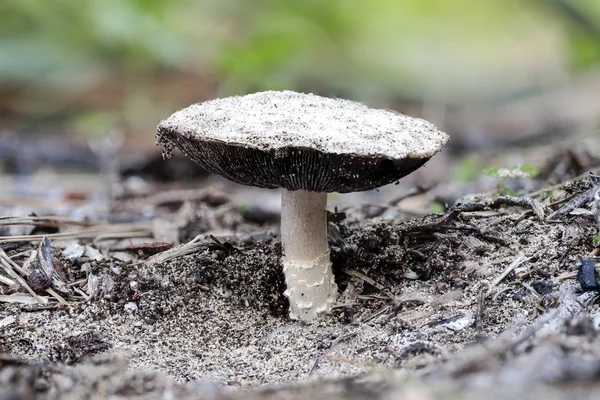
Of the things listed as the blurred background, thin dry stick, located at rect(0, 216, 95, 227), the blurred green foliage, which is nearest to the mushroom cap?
thin dry stick, located at rect(0, 216, 95, 227)

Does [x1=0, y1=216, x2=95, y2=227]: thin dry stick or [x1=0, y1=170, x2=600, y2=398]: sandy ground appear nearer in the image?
[x1=0, y1=170, x2=600, y2=398]: sandy ground

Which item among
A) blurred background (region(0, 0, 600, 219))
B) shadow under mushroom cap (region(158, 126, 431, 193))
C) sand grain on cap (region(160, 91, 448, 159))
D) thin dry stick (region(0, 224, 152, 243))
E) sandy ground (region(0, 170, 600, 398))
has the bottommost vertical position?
sandy ground (region(0, 170, 600, 398))

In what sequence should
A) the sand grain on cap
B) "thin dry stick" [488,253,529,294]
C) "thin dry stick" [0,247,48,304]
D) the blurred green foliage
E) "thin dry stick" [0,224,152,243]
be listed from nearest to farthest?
the sand grain on cap
"thin dry stick" [488,253,529,294]
"thin dry stick" [0,247,48,304]
"thin dry stick" [0,224,152,243]
the blurred green foliage

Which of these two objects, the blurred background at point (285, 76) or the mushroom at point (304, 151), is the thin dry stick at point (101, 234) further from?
the blurred background at point (285, 76)

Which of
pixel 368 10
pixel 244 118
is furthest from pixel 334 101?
pixel 368 10

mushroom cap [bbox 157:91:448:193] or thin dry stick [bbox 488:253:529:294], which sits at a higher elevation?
mushroom cap [bbox 157:91:448:193]

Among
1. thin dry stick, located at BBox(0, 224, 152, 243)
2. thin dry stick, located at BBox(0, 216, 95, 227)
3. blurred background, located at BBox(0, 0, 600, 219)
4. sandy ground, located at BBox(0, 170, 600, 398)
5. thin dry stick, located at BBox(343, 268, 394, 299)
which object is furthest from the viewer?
blurred background, located at BBox(0, 0, 600, 219)

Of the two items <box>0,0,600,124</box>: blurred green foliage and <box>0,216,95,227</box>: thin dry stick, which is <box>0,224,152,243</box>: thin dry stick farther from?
<box>0,0,600,124</box>: blurred green foliage
